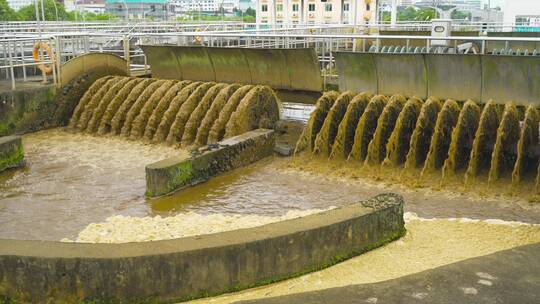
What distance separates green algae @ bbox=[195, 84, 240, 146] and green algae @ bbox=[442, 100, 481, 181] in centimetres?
493

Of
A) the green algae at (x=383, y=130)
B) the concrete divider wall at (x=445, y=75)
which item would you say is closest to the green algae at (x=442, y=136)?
the concrete divider wall at (x=445, y=75)

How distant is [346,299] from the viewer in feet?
15.4

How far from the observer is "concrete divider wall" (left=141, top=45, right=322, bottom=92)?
42.3ft

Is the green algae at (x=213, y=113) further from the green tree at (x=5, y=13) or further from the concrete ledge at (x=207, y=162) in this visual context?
the green tree at (x=5, y=13)

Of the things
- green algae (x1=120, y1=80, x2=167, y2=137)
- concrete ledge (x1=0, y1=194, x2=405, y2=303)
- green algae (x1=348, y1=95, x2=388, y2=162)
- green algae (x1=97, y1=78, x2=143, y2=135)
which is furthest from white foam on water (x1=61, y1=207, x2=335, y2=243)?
green algae (x1=97, y1=78, x2=143, y2=135)

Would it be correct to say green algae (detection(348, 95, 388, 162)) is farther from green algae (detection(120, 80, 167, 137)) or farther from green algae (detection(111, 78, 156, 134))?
green algae (detection(111, 78, 156, 134))

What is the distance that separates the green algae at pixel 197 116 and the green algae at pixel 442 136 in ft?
16.2

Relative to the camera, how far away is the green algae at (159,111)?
12859 mm

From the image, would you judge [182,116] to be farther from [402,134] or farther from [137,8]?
[137,8]

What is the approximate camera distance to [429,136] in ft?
35.2

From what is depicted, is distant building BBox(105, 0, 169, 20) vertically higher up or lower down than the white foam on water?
higher up

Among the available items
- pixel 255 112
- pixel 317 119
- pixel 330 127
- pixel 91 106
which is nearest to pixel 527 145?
pixel 330 127

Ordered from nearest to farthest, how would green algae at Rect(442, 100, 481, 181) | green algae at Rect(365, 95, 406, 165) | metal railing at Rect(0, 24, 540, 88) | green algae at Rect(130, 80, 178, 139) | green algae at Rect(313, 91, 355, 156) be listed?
green algae at Rect(442, 100, 481, 181)
green algae at Rect(365, 95, 406, 165)
green algae at Rect(313, 91, 355, 156)
green algae at Rect(130, 80, 178, 139)
metal railing at Rect(0, 24, 540, 88)

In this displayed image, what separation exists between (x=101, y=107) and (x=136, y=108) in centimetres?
112
